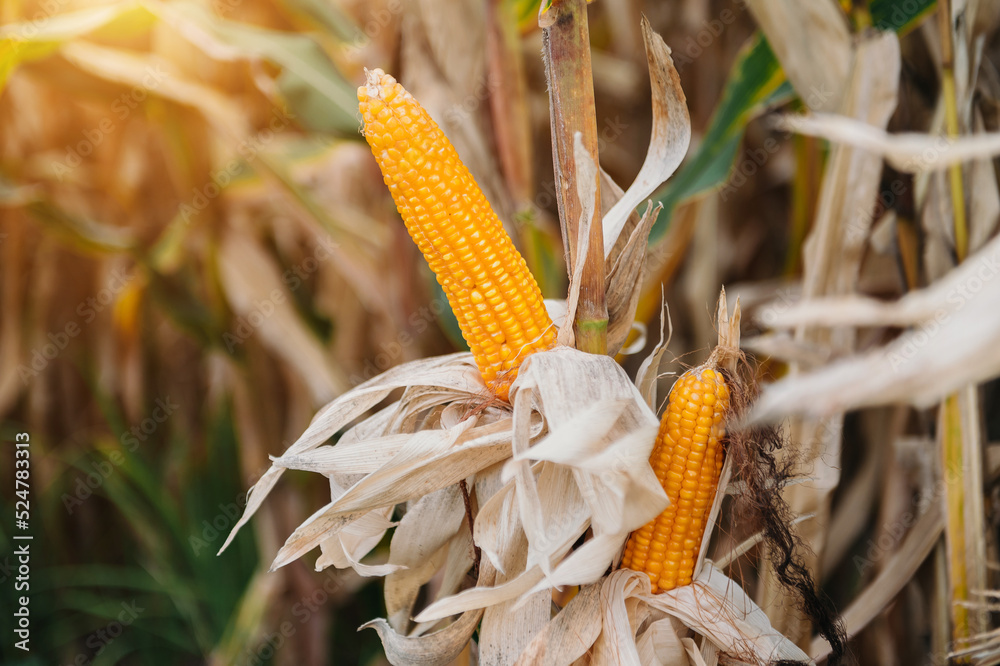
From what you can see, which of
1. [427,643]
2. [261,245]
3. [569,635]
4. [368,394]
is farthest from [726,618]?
[261,245]

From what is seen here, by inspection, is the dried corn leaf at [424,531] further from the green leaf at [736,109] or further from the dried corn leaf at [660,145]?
the green leaf at [736,109]

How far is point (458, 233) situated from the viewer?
453mm

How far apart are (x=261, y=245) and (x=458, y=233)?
98cm

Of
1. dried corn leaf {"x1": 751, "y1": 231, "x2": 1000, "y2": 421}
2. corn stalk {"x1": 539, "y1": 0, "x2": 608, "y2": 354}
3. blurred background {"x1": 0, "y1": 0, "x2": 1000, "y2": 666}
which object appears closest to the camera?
dried corn leaf {"x1": 751, "y1": 231, "x2": 1000, "y2": 421}

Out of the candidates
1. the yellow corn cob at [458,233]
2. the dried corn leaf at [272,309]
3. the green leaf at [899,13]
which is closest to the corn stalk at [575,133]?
the yellow corn cob at [458,233]

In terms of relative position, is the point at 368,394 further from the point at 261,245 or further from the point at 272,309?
the point at 261,245

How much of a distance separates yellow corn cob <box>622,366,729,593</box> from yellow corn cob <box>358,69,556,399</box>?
0.39 ft

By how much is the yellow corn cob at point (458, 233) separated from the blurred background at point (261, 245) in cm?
40

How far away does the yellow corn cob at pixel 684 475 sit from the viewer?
450 mm

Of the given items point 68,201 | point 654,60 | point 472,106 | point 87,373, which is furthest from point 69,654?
point 654,60

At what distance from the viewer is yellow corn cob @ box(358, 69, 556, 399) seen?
0.44 meters

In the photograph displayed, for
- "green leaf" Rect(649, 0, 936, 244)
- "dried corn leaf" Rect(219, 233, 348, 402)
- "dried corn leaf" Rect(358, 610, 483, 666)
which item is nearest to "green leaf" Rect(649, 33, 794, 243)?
"green leaf" Rect(649, 0, 936, 244)

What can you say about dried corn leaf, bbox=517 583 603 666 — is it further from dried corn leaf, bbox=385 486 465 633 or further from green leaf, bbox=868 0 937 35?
green leaf, bbox=868 0 937 35

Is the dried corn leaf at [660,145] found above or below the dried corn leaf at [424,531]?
above
